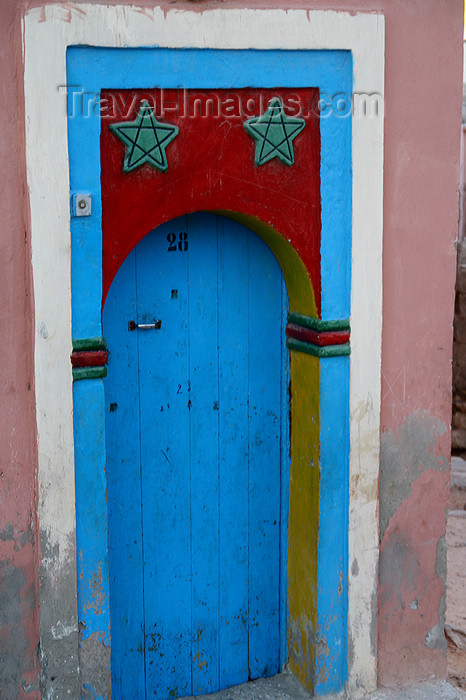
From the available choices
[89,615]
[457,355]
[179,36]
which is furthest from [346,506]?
[457,355]

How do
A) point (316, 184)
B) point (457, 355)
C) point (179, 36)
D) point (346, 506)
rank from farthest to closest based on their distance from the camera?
point (457, 355) → point (346, 506) → point (316, 184) → point (179, 36)

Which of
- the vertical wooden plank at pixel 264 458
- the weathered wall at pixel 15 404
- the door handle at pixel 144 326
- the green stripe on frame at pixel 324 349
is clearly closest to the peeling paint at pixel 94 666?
the weathered wall at pixel 15 404

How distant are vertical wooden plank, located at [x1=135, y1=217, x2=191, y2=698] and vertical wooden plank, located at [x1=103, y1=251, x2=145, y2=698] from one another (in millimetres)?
38

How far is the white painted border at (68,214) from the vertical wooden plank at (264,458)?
15.6 inches

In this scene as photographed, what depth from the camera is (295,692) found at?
4.25m

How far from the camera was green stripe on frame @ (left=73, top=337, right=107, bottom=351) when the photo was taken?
3.53m

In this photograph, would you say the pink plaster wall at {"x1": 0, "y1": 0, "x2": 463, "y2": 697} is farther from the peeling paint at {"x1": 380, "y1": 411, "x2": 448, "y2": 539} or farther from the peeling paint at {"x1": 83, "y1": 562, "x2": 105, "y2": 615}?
the peeling paint at {"x1": 83, "y1": 562, "x2": 105, "y2": 615}

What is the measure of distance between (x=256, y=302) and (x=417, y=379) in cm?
82

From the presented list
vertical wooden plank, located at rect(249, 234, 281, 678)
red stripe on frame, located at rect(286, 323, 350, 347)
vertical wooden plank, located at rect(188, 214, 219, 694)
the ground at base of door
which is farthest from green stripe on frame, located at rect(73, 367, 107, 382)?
the ground at base of door

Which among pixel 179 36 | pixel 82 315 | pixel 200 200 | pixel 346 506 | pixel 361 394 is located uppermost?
pixel 179 36

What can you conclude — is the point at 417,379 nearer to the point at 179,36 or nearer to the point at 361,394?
the point at 361,394

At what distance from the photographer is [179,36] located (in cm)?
349

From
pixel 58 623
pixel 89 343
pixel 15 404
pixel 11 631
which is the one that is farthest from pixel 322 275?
pixel 11 631

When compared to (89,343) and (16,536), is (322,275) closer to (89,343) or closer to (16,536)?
(89,343)
